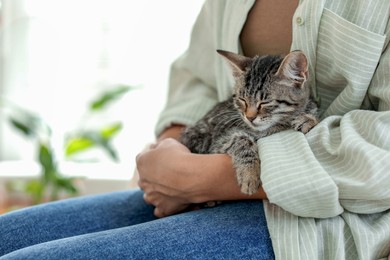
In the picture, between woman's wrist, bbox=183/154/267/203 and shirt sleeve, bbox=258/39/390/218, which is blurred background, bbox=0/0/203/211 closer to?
woman's wrist, bbox=183/154/267/203

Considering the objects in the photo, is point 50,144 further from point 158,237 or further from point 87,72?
point 158,237

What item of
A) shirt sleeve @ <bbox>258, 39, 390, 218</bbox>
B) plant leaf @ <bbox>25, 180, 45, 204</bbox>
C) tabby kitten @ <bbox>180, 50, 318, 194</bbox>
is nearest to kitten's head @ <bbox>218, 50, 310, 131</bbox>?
tabby kitten @ <bbox>180, 50, 318, 194</bbox>

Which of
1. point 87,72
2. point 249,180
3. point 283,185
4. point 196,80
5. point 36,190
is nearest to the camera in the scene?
point 283,185

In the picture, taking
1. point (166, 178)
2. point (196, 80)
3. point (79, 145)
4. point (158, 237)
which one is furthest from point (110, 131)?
point (158, 237)

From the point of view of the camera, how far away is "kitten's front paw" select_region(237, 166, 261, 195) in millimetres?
1002

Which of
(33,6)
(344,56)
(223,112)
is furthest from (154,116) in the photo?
(344,56)

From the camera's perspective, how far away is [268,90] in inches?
45.7

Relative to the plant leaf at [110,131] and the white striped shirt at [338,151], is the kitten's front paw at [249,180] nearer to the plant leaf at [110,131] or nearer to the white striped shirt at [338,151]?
the white striped shirt at [338,151]

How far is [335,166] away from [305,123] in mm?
141

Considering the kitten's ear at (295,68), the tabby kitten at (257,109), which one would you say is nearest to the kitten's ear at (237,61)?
the tabby kitten at (257,109)

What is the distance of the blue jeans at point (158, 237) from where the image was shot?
88 cm

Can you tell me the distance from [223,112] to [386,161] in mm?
463

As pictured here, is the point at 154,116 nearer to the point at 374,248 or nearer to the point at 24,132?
the point at 24,132

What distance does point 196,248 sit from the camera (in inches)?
35.3
